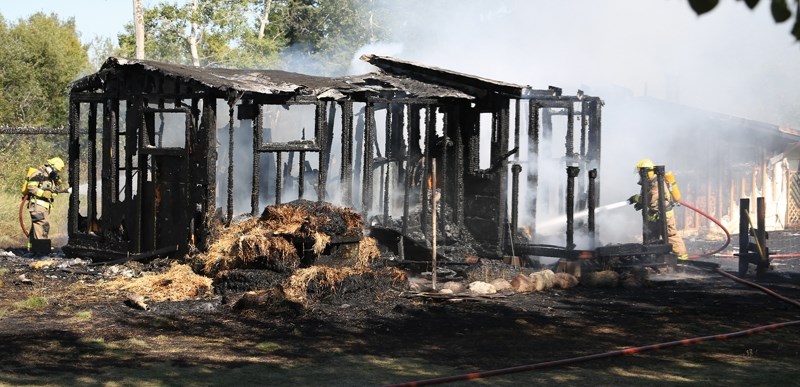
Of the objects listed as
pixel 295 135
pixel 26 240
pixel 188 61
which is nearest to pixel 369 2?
pixel 188 61

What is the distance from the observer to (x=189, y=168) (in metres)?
14.7

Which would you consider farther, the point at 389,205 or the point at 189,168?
the point at 389,205

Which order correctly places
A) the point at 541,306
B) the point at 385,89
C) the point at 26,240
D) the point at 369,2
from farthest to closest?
the point at 369,2
the point at 26,240
the point at 385,89
the point at 541,306

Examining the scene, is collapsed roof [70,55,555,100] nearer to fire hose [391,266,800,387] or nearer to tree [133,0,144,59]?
fire hose [391,266,800,387]

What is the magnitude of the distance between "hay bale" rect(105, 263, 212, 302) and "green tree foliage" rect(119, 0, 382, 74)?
21.0m

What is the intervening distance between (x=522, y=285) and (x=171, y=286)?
479 centimetres

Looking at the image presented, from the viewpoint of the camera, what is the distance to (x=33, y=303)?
39.8 ft

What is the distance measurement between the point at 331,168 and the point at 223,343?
11831mm

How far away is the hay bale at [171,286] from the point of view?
12.6 m

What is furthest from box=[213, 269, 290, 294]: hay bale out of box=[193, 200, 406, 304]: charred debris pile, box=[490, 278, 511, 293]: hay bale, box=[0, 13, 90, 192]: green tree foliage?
box=[0, 13, 90, 192]: green tree foliage

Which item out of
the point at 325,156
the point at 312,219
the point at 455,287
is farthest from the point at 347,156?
the point at 455,287

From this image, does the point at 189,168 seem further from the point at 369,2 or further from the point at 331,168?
the point at 369,2

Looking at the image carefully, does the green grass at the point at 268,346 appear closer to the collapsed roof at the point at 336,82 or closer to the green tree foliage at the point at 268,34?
the collapsed roof at the point at 336,82

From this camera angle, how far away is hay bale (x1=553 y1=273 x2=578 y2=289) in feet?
47.2
